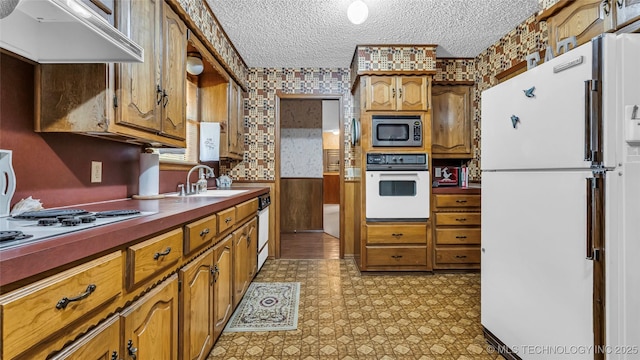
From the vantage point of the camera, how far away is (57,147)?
141cm

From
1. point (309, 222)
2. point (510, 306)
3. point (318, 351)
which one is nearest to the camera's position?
point (510, 306)

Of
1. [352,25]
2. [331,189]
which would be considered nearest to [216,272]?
[352,25]

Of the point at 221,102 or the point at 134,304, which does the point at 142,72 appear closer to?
the point at 134,304

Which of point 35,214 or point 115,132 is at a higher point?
point 115,132

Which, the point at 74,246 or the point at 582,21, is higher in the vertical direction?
the point at 582,21

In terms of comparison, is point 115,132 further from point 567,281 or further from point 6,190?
point 567,281

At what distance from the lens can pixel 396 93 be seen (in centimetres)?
336

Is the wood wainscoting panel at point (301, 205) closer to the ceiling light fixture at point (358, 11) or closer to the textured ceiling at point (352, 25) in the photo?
the textured ceiling at point (352, 25)

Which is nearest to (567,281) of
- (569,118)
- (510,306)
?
(510,306)

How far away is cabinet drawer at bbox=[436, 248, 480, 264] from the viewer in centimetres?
336

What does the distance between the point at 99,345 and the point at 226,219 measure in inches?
44.6

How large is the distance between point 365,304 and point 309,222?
3389 mm

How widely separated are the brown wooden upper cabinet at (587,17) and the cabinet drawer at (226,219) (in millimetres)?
2205

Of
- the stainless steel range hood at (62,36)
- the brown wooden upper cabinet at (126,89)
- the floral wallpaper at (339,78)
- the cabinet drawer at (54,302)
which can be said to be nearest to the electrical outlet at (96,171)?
the brown wooden upper cabinet at (126,89)
